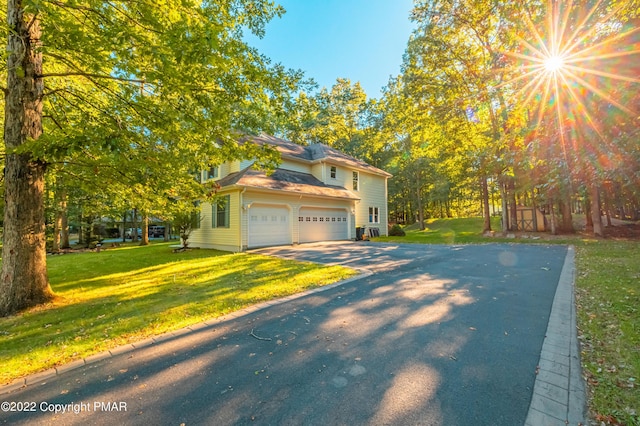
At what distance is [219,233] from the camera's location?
13.6 meters

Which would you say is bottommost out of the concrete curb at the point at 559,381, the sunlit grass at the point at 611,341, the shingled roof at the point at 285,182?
the concrete curb at the point at 559,381

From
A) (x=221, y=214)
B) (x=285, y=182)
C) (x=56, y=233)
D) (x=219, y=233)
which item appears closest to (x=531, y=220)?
(x=285, y=182)

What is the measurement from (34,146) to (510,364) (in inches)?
277

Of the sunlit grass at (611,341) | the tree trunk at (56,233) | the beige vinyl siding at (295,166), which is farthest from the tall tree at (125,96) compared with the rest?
the tree trunk at (56,233)

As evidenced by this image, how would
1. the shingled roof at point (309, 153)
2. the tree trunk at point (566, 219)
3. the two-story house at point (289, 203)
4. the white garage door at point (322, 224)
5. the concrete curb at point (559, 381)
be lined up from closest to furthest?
the concrete curb at point (559, 381)
the two-story house at point (289, 203)
the white garage door at point (322, 224)
the tree trunk at point (566, 219)
the shingled roof at point (309, 153)

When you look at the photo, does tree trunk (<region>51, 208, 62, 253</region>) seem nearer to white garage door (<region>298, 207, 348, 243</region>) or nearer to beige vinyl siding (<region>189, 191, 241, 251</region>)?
beige vinyl siding (<region>189, 191, 241, 251</region>)

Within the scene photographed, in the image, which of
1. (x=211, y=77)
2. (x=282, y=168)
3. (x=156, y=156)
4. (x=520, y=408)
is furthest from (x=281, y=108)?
(x=282, y=168)

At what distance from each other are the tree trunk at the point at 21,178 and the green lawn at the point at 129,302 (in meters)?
0.55

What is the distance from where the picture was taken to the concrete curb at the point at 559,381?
2.11 metres

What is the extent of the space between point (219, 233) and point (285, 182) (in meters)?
4.25

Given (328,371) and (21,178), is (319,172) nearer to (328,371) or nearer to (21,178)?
(21,178)

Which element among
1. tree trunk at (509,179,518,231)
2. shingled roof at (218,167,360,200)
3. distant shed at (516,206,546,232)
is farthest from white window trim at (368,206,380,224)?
distant shed at (516,206,546,232)

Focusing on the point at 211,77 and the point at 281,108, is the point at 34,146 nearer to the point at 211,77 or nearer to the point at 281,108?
the point at 211,77

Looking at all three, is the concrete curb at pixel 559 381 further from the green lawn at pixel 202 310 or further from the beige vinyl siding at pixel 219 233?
the beige vinyl siding at pixel 219 233
